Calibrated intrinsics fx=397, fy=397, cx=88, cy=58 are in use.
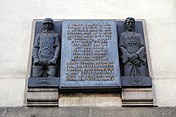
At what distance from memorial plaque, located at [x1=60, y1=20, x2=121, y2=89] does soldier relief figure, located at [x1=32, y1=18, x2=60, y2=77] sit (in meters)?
0.16

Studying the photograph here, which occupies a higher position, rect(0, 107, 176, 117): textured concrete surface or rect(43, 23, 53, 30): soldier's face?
rect(43, 23, 53, 30): soldier's face

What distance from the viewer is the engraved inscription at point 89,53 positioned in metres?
7.01

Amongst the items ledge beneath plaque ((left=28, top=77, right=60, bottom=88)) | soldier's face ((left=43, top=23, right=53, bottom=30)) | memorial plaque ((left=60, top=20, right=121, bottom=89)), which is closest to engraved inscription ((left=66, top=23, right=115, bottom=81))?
memorial plaque ((left=60, top=20, right=121, bottom=89))

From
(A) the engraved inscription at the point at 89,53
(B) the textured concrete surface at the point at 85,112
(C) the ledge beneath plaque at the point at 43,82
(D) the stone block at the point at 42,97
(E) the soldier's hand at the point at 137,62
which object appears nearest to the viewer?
(B) the textured concrete surface at the point at 85,112

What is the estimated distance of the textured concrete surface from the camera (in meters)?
6.66

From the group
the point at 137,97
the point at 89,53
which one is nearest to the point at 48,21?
the point at 89,53

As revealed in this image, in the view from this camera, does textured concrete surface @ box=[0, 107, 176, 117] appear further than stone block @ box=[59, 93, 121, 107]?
No

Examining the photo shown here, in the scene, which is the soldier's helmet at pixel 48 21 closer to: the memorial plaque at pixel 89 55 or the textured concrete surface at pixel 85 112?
the memorial plaque at pixel 89 55

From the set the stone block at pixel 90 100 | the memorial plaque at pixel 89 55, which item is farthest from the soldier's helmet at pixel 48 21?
the stone block at pixel 90 100

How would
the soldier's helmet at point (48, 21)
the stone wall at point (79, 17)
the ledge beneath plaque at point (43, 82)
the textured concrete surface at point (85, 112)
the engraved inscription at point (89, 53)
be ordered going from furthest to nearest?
the soldier's helmet at point (48, 21) → the stone wall at point (79, 17) → the engraved inscription at point (89, 53) → the ledge beneath plaque at point (43, 82) → the textured concrete surface at point (85, 112)

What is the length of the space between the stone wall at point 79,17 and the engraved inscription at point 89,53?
511 mm

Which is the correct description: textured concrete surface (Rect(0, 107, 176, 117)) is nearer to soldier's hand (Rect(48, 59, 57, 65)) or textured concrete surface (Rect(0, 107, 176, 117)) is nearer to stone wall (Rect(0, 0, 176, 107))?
stone wall (Rect(0, 0, 176, 107))

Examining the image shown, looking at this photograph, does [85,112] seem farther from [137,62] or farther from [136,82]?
[137,62]

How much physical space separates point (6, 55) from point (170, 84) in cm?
310
